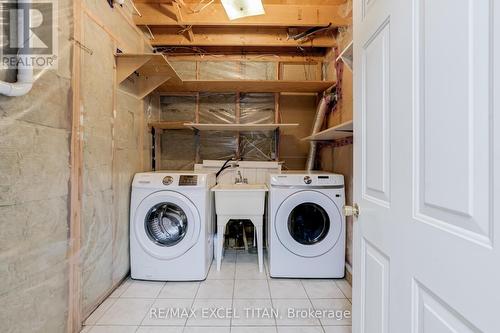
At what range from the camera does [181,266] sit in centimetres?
230

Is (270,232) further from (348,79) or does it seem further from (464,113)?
(464,113)

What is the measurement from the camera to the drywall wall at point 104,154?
68.9 inches

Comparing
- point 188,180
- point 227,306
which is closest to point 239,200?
point 188,180

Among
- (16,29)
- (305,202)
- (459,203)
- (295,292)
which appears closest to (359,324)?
(459,203)

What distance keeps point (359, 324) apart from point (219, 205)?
162 centimetres

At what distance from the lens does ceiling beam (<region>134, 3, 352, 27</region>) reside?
2.52m

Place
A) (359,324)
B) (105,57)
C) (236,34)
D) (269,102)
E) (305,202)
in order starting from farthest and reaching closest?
1. (269,102)
2. (236,34)
3. (305,202)
4. (105,57)
5. (359,324)

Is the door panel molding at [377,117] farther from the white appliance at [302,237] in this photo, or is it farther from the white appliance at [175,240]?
the white appliance at [175,240]

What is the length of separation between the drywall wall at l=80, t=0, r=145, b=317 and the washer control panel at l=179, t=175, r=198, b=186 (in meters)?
0.47

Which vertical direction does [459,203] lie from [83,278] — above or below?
above

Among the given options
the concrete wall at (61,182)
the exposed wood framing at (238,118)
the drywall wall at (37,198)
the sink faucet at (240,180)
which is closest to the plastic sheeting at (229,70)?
the exposed wood framing at (238,118)

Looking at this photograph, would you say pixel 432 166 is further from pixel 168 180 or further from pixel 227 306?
pixel 168 180

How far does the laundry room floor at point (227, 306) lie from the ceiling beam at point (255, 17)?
235cm

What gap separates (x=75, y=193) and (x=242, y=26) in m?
2.28
